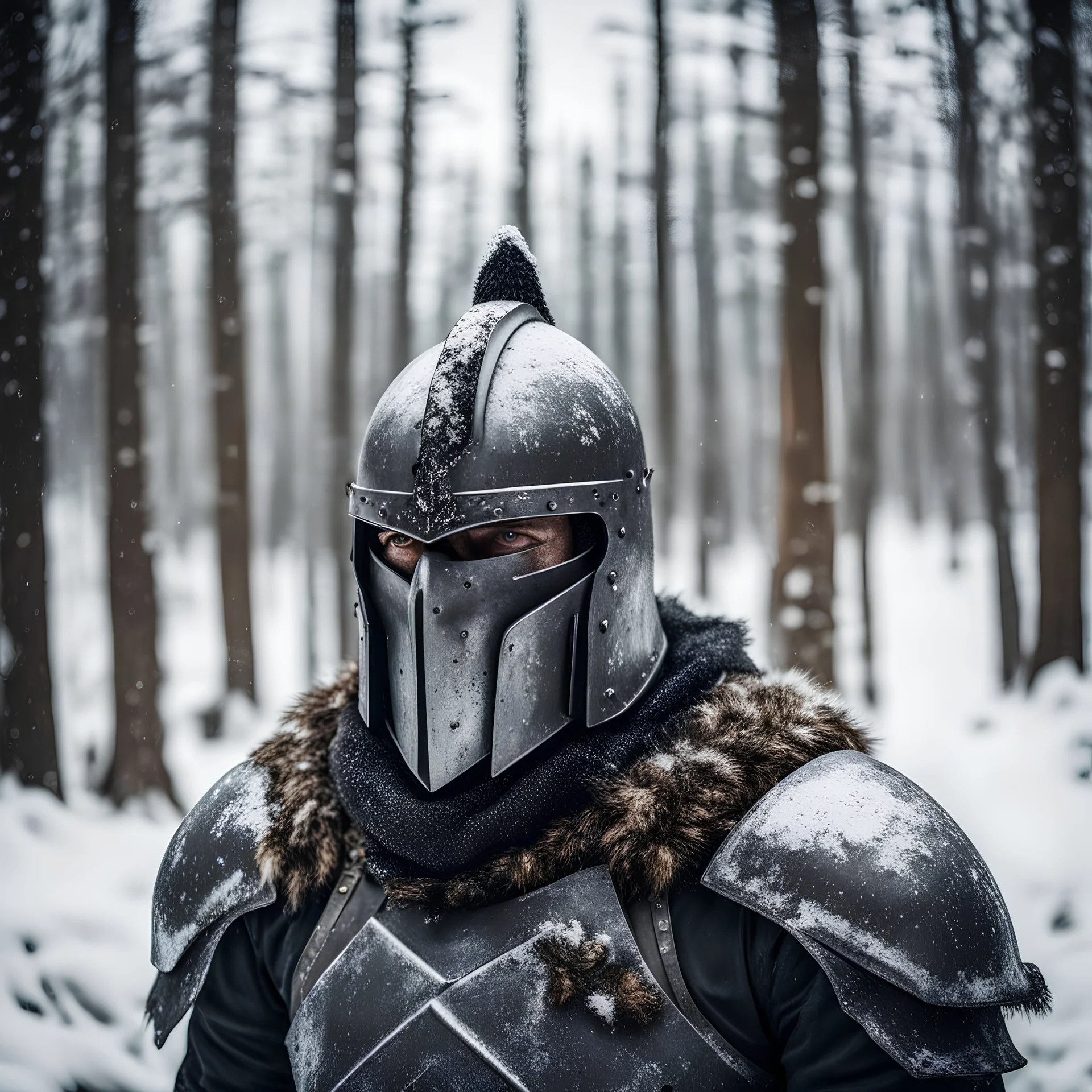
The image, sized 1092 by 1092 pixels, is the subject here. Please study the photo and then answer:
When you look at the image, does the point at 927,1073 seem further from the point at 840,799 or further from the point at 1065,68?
the point at 1065,68

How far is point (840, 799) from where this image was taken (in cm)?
156

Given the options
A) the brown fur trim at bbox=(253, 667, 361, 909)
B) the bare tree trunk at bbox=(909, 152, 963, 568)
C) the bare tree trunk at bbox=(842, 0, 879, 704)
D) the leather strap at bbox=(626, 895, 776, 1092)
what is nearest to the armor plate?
the leather strap at bbox=(626, 895, 776, 1092)

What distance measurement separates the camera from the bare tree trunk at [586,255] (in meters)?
10.5

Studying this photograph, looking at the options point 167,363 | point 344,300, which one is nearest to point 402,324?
point 344,300

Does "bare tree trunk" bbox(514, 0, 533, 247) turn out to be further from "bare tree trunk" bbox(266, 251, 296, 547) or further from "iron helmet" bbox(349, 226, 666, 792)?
"bare tree trunk" bbox(266, 251, 296, 547)

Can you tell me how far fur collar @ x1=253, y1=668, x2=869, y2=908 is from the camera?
1.58 metres

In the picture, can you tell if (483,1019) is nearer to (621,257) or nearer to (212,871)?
(212,871)

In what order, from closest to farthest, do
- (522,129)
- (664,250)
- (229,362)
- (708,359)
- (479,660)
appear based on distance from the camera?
(479,660), (229,362), (522,129), (664,250), (708,359)

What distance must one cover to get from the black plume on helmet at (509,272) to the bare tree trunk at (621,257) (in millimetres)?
5083

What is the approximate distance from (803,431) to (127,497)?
4.83 metres

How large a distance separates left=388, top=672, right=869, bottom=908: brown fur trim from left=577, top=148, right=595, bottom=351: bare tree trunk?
7328mm

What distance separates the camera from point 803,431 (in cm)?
574

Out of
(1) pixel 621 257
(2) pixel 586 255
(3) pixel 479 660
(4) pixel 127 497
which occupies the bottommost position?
(3) pixel 479 660

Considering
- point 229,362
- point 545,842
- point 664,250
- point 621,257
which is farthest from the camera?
point 621,257
